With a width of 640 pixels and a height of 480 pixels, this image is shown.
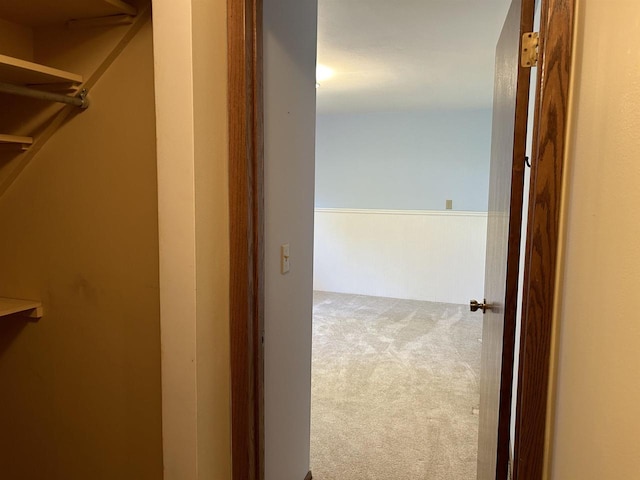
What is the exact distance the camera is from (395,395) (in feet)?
10.1

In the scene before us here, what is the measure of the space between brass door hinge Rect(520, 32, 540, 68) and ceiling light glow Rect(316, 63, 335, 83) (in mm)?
2411

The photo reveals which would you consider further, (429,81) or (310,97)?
(429,81)

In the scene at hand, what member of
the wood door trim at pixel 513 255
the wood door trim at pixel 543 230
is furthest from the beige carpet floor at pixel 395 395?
the wood door trim at pixel 543 230

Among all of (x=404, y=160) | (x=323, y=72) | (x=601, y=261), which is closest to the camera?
(x=601, y=261)

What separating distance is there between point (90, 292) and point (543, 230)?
4.35 ft

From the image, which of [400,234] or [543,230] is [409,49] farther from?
[400,234]

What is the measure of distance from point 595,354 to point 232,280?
0.88 m

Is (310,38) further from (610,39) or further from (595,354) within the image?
(595,354)

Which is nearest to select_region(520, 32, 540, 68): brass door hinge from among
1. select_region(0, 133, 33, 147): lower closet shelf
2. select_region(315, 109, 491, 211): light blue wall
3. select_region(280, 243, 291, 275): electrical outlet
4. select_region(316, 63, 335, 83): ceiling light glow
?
select_region(280, 243, 291, 275): electrical outlet

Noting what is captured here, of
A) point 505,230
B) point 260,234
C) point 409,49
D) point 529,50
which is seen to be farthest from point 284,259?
point 409,49

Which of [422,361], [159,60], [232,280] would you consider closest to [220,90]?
[159,60]

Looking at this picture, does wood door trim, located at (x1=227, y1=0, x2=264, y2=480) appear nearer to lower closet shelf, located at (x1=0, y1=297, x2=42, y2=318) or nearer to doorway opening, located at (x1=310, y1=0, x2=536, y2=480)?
lower closet shelf, located at (x1=0, y1=297, x2=42, y2=318)

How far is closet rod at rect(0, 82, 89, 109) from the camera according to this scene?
1.25 meters

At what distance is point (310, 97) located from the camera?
1923 millimetres
